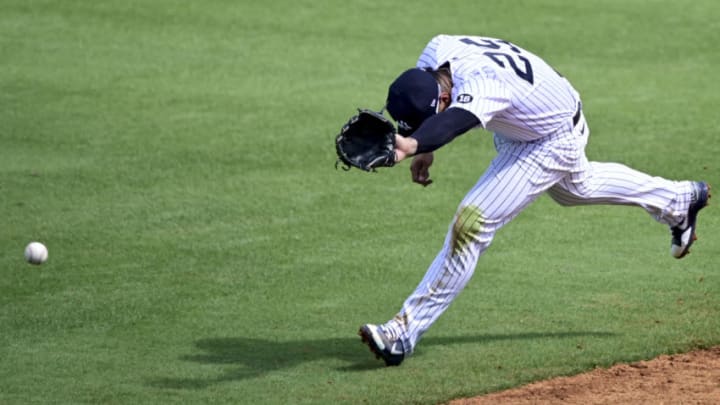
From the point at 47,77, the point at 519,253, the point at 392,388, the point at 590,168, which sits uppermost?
the point at 590,168

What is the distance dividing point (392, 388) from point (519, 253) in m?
2.52

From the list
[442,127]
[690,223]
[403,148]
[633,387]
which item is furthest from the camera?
[690,223]

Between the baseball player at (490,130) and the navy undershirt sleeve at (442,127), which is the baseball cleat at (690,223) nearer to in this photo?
the baseball player at (490,130)

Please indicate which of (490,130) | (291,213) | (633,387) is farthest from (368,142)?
(291,213)

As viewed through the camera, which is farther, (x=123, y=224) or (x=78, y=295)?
(x=123, y=224)

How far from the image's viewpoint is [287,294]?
793 cm

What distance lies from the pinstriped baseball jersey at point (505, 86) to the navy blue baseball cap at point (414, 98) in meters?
0.12

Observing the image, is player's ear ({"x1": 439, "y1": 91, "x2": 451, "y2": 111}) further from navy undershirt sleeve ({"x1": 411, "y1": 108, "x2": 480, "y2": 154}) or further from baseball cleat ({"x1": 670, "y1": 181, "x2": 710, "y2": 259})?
baseball cleat ({"x1": 670, "y1": 181, "x2": 710, "y2": 259})

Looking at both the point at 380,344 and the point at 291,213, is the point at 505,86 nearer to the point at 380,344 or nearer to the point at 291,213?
the point at 380,344

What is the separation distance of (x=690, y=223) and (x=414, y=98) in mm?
2094

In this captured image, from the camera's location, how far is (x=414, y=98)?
240 inches

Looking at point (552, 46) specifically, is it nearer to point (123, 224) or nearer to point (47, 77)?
point (47, 77)

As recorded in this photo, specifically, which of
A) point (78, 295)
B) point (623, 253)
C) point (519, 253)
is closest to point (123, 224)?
point (78, 295)

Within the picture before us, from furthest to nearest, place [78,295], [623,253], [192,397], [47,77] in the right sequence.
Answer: [47,77] → [623,253] → [78,295] → [192,397]
